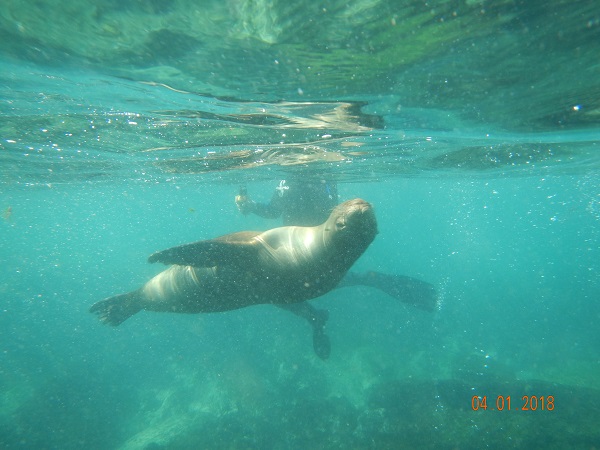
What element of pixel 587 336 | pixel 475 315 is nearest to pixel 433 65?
pixel 475 315

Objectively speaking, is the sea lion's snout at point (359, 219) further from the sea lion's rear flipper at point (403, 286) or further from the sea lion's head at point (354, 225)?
the sea lion's rear flipper at point (403, 286)

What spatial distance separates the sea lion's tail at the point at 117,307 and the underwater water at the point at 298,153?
4.40 m

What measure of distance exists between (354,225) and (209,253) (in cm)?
232

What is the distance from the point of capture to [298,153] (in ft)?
41.7

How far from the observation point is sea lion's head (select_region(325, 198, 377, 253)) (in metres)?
3.58

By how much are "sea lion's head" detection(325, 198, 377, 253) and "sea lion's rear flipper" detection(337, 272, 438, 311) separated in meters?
9.19

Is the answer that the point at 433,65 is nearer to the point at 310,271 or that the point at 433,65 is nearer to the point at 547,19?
the point at 547,19

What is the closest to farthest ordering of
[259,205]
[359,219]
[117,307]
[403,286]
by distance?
[359,219] → [117,307] → [259,205] → [403,286]

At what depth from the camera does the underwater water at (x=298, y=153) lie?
434 cm

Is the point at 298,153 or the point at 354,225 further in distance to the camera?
the point at 298,153

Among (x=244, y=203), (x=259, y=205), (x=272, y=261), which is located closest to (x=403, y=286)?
(x=259, y=205)

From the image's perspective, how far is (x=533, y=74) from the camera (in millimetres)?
5938

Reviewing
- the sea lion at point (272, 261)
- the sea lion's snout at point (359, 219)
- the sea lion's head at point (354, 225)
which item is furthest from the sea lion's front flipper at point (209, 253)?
the sea lion's snout at point (359, 219)
